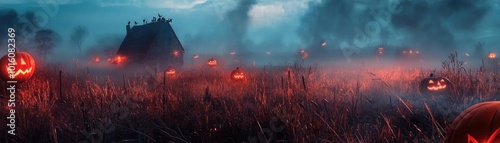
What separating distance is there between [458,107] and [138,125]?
4.42 m

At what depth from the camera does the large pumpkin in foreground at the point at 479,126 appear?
7.16 feet

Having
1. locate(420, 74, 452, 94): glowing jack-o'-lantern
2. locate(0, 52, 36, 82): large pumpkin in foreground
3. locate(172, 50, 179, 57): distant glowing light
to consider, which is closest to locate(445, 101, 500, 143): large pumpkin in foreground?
locate(420, 74, 452, 94): glowing jack-o'-lantern

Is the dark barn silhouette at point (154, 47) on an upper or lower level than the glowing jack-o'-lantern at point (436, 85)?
upper

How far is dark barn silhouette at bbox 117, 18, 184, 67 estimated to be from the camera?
97.6 ft

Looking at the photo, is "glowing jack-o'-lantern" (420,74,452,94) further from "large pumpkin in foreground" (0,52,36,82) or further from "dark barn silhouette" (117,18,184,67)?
"dark barn silhouette" (117,18,184,67)

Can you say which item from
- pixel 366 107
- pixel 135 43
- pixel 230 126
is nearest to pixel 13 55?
pixel 230 126

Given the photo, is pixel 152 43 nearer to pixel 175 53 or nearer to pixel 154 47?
pixel 154 47

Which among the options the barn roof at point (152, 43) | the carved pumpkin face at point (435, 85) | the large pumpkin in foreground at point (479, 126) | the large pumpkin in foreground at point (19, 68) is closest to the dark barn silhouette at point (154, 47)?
the barn roof at point (152, 43)

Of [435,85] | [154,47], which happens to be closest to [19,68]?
[435,85]

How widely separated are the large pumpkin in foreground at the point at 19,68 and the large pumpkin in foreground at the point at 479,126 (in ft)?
30.4

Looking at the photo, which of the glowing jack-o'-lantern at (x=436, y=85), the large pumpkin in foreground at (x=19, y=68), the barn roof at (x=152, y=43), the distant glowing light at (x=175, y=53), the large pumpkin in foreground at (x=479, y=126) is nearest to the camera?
the large pumpkin in foreground at (x=479, y=126)

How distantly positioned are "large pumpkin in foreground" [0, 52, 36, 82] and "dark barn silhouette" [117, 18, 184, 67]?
68.4ft

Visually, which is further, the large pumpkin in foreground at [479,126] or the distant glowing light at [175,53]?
the distant glowing light at [175,53]

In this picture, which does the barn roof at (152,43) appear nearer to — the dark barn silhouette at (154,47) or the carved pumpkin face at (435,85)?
the dark barn silhouette at (154,47)
